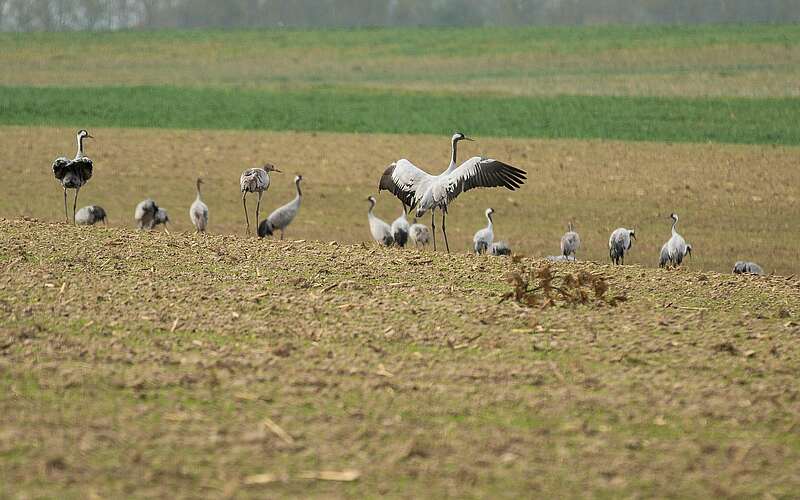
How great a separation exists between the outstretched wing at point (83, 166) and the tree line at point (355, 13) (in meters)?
87.9

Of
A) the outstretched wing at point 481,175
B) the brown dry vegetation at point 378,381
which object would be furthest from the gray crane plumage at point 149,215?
the brown dry vegetation at point 378,381

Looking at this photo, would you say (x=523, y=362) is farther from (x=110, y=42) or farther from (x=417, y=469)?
(x=110, y=42)

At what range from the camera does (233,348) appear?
759cm

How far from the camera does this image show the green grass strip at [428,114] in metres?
27.0

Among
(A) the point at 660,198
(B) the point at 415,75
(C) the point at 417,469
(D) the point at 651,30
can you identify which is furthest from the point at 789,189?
(D) the point at 651,30

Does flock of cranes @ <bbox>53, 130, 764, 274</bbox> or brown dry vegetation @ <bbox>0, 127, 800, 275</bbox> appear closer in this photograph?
flock of cranes @ <bbox>53, 130, 764, 274</bbox>

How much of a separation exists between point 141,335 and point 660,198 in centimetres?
1342

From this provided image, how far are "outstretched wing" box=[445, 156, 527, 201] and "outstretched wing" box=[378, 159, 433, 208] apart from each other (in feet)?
1.44

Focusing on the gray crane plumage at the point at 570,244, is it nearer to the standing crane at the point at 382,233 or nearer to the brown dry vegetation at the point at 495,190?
the brown dry vegetation at the point at 495,190

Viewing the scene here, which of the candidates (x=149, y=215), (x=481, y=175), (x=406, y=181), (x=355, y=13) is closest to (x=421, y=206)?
(x=406, y=181)

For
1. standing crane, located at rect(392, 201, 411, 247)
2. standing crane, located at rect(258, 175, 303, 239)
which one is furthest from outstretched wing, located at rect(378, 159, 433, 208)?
standing crane, located at rect(258, 175, 303, 239)

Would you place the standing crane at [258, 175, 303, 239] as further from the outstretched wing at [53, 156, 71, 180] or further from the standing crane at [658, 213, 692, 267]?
the standing crane at [658, 213, 692, 267]

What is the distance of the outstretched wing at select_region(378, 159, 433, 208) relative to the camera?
45.0 feet

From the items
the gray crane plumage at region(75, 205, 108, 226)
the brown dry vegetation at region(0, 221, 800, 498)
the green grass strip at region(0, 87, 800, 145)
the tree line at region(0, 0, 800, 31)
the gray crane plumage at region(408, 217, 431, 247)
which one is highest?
the tree line at region(0, 0, 800, 31)
